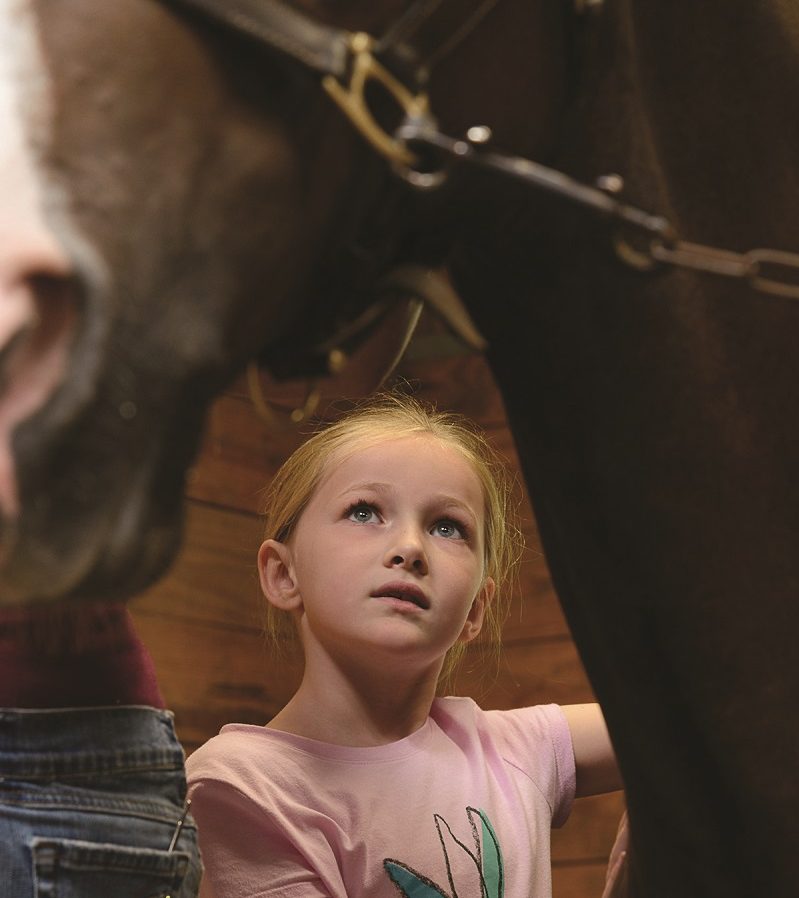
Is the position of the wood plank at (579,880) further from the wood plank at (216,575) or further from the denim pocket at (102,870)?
the denim pocket at (102,870)

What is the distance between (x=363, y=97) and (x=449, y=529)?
0.67 m

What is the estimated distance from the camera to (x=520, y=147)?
0.60m

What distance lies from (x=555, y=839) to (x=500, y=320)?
151 centimetres

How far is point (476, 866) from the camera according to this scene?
41.3 inches

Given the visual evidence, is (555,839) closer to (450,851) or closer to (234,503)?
(234,503)

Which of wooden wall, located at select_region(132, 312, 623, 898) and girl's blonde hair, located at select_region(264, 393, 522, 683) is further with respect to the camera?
wooden wall, located at select_region(132, 312, 623, 898)

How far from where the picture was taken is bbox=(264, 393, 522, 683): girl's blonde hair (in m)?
1.22

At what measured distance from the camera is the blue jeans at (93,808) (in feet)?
2.47

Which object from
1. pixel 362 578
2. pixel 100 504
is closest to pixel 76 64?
pixel 100 504

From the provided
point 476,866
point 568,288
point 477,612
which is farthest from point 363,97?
point 477,612

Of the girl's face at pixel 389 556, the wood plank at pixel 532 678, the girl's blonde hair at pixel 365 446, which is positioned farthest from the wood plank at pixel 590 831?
the girl's face at pixel 389 556

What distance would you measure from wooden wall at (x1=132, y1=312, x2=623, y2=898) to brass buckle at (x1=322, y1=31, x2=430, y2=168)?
4.68ft

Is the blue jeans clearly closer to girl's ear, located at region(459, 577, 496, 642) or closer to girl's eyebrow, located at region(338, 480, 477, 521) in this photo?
girl's eyebrow, located at region(338, 480, 477, 521)

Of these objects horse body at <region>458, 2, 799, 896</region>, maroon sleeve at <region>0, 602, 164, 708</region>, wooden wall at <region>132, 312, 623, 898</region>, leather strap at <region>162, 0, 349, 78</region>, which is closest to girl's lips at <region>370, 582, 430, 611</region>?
maroon sleeve at <region>0, 602, 164, 708</region>
